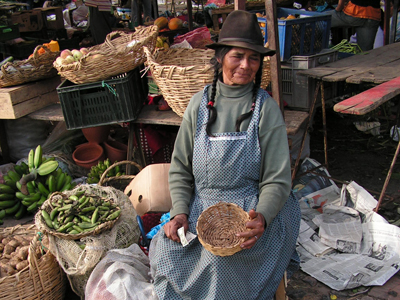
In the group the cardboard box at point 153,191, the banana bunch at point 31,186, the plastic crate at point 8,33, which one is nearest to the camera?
the cardboard box at point 153,191

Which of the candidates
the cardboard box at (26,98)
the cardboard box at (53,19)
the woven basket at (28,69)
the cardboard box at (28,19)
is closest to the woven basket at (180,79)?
the woven basket at (28,69)

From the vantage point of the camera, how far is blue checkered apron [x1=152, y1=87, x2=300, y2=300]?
1.90 meters

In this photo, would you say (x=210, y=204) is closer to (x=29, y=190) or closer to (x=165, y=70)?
(x=165, y=70)

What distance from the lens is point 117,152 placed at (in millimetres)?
4258

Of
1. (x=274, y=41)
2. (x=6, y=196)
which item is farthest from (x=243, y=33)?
(x=6, y=196)

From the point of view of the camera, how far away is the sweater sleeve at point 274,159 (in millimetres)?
1950

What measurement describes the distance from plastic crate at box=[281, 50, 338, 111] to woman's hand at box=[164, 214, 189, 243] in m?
2.22

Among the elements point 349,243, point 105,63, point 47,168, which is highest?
point 105,63

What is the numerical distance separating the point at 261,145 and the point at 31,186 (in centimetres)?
240

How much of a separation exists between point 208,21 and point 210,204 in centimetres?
742

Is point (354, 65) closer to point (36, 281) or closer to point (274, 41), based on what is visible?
point (274, 41)

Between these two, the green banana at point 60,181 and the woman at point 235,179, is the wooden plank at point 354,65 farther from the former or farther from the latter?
the green banana at point 60,181

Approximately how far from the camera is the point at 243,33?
6.48 feet

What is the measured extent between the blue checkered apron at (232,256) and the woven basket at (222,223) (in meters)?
0.08
